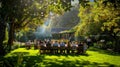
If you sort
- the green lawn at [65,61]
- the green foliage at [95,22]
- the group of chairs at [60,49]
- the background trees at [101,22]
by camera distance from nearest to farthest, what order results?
the green lawn at [65,61] < the group of chairs at [60,49] < the background trees at [101,22] < the green foliage at [95,22]

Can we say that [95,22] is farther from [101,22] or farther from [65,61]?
[65,61]

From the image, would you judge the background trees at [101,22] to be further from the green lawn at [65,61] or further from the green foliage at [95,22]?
the green lawn at [65,61]

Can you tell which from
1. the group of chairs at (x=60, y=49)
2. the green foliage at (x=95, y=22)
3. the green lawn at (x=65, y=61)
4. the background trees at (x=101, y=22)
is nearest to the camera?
the green lawn at (x=65, y=61)

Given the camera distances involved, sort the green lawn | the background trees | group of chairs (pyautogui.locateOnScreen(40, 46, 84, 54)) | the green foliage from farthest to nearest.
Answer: the green foliage
the background trees
group of chairs (pyautogui.locateOnScreen(40, 46, 84, 54))
the green lawn

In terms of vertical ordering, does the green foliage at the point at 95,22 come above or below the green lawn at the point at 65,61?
above

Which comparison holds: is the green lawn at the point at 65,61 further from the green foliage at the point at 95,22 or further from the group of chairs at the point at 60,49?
the green foliage at the point at 95,22

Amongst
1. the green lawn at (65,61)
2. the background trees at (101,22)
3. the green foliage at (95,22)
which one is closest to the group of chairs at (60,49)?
the background trees at (101,22)

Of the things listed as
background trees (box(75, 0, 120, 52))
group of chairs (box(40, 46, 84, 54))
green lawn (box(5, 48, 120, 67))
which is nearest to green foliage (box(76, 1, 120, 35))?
background trees (box(75, 0, 120, 52))

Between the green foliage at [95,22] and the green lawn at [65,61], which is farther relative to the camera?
the green foliage at [95,22]

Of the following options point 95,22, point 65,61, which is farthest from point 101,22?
point 65,61

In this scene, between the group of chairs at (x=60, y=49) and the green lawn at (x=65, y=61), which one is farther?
the group of chairs at (x=60, y=49)

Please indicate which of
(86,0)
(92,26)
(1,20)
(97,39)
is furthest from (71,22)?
(86,0)

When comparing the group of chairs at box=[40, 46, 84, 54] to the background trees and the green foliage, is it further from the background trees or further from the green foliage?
the green foliage

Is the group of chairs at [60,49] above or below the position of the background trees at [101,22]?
below
